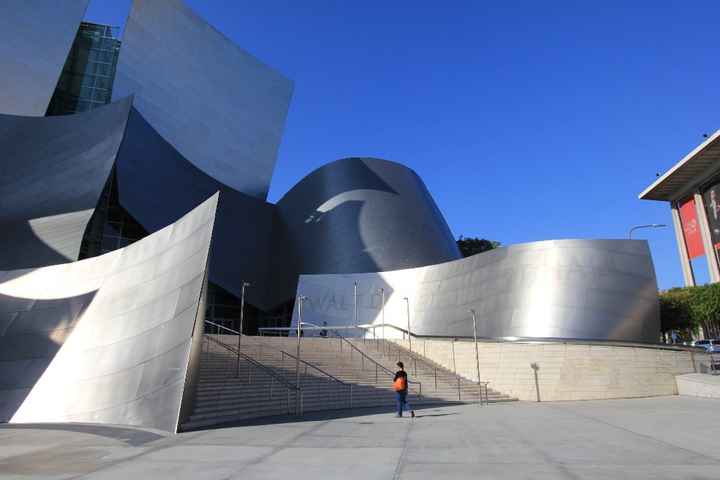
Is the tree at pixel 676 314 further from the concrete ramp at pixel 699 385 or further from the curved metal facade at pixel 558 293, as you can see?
the concrete ramp at pixel 699 385

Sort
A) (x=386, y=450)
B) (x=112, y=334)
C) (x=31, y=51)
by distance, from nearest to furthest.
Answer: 1. (x=386, y=450)
2. (x=112, y=334)
3. (x=31, y=51)

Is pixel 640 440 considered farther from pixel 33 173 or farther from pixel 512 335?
pixel 33 173

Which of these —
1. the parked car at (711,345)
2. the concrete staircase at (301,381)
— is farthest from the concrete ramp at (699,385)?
the concrete staircase at (301,381)

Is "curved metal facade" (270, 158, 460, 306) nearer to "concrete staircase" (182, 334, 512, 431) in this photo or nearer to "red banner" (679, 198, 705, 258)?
"concrete staircase" (182, 334, 512, 431)

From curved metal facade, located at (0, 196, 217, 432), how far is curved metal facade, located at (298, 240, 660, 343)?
13.7 m

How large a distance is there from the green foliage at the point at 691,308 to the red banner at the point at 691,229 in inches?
811

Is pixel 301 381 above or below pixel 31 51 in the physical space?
below

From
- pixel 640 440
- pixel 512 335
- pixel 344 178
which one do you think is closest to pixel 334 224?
pixel 344 178

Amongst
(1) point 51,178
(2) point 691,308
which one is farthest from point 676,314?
(1) point 51,178

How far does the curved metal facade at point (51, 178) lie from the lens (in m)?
20.3

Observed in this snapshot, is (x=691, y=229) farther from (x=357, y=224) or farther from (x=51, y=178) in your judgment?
(x=51, y=178)

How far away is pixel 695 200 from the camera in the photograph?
143 ft

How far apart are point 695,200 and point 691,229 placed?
3.36 m

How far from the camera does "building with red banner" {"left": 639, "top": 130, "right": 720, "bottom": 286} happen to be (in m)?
40.4
